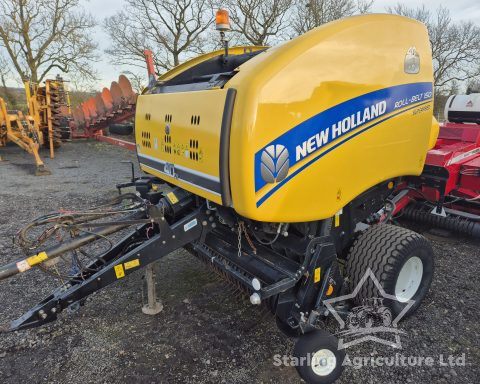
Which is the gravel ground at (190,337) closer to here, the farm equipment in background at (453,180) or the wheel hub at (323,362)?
the wheel hub at (323,362)

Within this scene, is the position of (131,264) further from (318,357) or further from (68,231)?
(318,357)

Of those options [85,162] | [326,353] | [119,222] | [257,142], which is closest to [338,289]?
[326,353]

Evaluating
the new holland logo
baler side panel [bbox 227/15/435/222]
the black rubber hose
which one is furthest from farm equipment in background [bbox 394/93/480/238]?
the new holland logo

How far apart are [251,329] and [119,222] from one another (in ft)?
4.10

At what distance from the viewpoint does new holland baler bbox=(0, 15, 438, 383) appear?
196 centimetres

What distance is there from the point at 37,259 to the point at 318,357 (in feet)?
5.47

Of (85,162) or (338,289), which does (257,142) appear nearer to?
(338,289)

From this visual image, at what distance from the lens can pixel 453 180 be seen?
152 inches

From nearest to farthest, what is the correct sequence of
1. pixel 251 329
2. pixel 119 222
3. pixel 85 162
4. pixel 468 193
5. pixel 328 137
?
pixel 328 137 → pixel 119 222 → pixel 251 329 → pixel 468 193 → pixel 85 162

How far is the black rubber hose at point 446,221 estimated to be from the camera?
13.0 ft

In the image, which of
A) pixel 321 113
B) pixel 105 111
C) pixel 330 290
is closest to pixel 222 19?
pixel 321 113

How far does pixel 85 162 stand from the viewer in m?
10.4

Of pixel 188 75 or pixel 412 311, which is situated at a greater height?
pixel 188 75

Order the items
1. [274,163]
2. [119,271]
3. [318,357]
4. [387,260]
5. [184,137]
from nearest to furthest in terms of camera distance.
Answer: [274,163] → [318,357] → [119,271] → [184,137] → [387,260]
